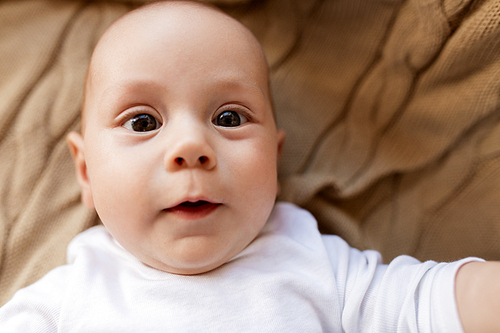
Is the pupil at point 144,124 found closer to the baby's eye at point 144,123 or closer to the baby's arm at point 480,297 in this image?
the baby's eye at point 144,123

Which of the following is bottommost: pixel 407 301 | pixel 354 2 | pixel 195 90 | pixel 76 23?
pixel 407 301

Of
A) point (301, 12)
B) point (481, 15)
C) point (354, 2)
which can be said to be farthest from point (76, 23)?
point (481, 15)

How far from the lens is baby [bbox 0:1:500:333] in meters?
0.87

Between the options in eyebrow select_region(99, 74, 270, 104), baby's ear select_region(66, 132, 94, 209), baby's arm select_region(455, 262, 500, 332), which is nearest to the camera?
baby's arm select_region(455, 262, 500, 332)

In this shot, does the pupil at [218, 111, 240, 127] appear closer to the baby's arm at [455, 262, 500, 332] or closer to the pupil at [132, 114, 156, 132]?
the pupil at [132, 114, 156, 132]

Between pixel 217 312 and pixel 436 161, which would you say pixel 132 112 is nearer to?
pixel 217 312

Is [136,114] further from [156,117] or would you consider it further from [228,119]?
[228,119]

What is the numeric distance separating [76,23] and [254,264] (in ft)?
3.19

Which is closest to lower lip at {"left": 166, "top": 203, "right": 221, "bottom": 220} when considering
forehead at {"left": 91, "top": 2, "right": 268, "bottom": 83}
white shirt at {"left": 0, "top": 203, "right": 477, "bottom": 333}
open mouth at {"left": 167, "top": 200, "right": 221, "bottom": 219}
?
open mouth at {"left": 167, "top": 200, "right": 221, "bottom": 219}

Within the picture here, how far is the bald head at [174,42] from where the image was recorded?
938mm

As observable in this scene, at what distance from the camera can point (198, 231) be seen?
0.88 meters

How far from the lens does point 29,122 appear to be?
4.21ft

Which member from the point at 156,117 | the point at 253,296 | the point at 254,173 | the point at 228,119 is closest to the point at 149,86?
the point at 156,117

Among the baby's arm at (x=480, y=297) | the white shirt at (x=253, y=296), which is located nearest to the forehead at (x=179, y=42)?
the white shirt at (x=253, y=296)
